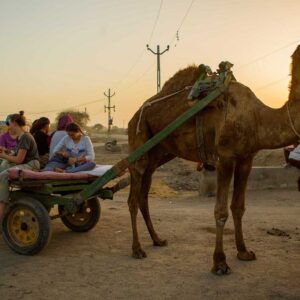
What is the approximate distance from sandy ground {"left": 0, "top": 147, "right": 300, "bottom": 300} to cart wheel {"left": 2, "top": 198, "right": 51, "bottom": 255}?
166 millimetres

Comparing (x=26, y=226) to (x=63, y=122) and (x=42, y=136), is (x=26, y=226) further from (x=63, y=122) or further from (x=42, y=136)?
(x=63, y=122)

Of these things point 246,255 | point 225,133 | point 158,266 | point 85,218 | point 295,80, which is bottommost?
point 158,266

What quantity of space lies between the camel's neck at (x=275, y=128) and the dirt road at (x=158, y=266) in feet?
5.23

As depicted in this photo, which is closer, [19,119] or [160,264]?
[160,264]

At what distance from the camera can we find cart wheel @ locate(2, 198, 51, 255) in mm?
6434

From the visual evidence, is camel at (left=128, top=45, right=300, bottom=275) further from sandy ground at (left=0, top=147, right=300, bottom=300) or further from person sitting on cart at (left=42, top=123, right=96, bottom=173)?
person sitting on cart at (left=42, top=123, right=96, bottom=173)

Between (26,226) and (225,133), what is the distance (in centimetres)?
315

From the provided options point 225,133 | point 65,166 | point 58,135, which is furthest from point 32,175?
point 225,133

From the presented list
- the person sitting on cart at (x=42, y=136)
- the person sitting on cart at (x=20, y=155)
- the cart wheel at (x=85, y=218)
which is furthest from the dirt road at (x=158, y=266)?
the person sitting on cart at (x=42, y=136)

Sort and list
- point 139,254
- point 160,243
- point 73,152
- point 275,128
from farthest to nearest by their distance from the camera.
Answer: point 73,152 < point 160,243 < point 139,254 < point 275,128

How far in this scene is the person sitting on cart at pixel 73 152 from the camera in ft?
24.4

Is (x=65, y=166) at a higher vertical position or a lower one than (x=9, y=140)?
lower

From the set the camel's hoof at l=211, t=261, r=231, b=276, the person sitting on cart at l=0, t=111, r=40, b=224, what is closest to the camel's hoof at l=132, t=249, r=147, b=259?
the camel's hoof at l=211, t=261, r=231, b=276

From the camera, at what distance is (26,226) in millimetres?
6711
